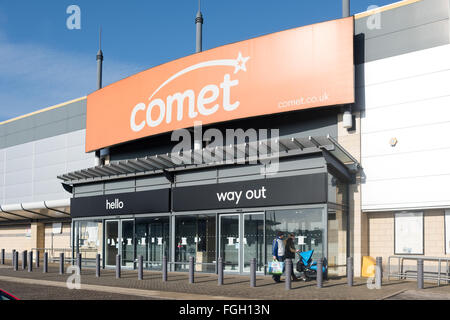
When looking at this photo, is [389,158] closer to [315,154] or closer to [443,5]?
[315,154]

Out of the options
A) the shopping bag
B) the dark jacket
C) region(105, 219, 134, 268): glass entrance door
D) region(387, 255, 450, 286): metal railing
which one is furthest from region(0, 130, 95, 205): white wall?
region(387, 255, 450, 286): metal railing

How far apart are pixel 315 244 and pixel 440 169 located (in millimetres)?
5119

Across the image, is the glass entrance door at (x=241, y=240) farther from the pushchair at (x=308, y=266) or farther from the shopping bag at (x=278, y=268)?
the shopping bag at (x=278, y=268)

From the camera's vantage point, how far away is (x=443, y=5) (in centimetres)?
1922

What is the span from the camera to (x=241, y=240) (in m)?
20.9

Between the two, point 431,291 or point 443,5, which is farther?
point 443,5

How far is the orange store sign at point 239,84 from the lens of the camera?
2041 cm

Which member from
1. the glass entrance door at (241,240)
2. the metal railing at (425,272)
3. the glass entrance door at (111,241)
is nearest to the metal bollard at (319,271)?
the metal railing at (425,272)

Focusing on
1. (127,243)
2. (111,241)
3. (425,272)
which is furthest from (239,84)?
(425,272)

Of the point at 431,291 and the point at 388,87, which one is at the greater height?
the point at 388,87

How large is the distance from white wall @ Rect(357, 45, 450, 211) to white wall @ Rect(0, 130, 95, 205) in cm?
1783

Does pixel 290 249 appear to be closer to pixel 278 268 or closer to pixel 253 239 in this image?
pixel 278 268

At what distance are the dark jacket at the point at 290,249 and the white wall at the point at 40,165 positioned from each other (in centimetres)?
1734
